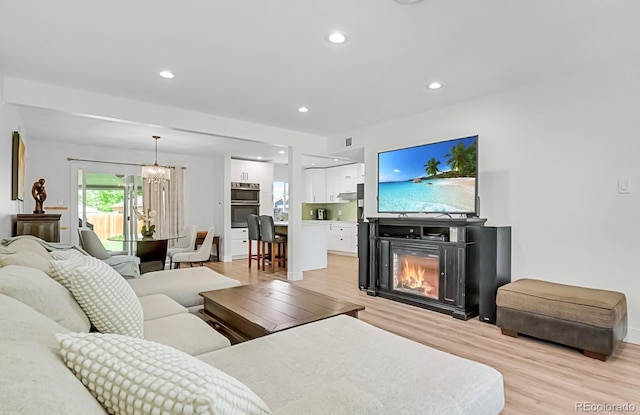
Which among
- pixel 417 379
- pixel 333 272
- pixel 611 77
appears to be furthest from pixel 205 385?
pixel 333 272

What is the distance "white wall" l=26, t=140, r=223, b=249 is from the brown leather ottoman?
244 inches

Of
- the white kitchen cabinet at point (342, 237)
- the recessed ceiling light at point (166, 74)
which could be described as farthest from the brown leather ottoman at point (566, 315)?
the white kitchen cabinet at point (342, 237)

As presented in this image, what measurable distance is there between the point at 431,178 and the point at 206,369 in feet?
12.2

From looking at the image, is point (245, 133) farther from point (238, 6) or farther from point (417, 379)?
point (417, 379)

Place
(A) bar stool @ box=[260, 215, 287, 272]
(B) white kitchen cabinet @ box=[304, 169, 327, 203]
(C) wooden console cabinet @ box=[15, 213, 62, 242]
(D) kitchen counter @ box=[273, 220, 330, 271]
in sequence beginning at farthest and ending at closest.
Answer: (B) white kitchen cabinet @ box=[304, 169, 327, 203], (D) kitchen counter @ box=[273, 220, 330, 271], (A) bar stool @ box=[260, 215, 287, 272], (C) wooden console cabinet @ box=[15, 213, 62, 242]

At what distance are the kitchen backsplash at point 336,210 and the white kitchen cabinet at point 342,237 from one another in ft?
1.49

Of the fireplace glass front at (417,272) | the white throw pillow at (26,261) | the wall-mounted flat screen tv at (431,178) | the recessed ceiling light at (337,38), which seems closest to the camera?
the white throw pillow at (26,261)

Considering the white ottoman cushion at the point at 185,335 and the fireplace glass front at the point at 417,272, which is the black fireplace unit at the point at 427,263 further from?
the white ottoman cushion at the point at 185,335

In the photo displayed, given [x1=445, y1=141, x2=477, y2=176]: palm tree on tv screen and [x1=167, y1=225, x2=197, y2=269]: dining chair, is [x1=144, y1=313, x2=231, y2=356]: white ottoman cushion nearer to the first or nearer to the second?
[x1=445, y1=141, x2=477, y2=176]: palm tree on tv screen

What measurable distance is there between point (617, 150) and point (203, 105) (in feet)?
14.2

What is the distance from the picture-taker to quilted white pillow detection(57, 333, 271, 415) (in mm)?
655

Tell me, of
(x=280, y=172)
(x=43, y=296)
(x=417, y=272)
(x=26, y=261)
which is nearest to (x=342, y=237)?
(x=280, y=172)

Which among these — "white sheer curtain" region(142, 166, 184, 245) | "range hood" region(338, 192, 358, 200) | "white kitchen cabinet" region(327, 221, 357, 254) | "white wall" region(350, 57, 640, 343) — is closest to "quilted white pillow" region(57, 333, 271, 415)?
"white wall" region(350, 57, 640, 343)

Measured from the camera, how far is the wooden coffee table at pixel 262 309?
2.17 metres
